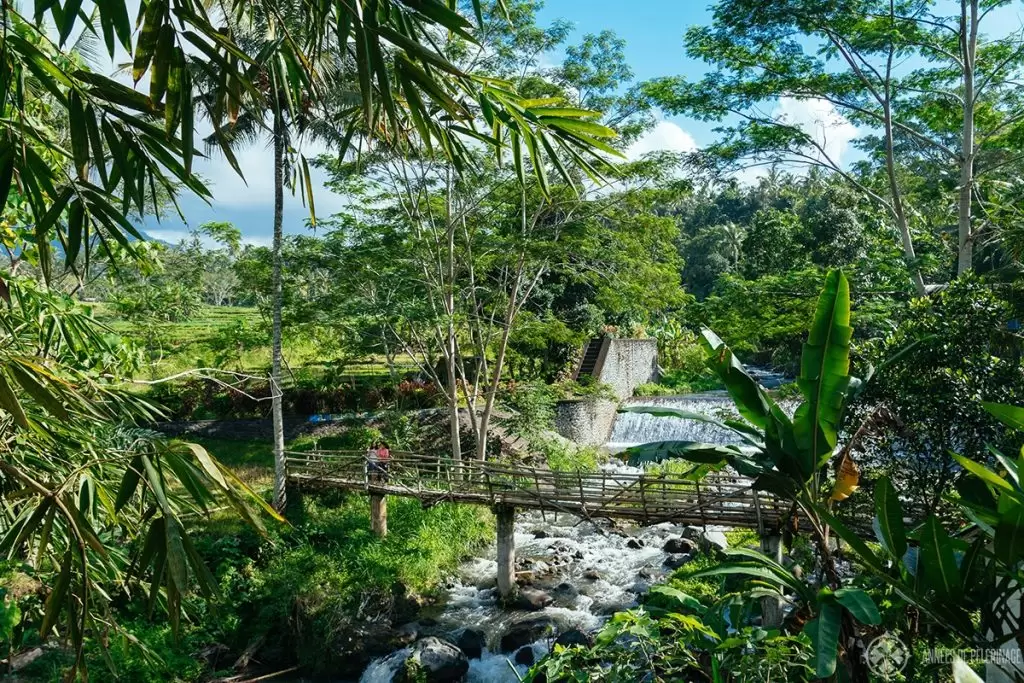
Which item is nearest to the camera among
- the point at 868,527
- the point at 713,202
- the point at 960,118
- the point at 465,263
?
the point at 868,527

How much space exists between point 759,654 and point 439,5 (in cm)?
244

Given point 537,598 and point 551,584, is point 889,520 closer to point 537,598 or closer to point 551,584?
point 537,598

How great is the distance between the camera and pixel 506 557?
10.0 metres

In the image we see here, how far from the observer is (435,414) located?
15508mm

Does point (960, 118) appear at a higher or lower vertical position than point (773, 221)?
higher

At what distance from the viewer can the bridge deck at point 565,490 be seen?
26.1ft

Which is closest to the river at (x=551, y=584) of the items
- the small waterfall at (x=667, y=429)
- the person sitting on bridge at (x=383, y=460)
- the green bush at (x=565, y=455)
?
the green bush at (x=565, y=455)

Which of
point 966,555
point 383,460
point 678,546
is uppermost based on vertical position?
point 966,555

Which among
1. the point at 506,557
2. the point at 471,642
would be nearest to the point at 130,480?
the point at 471,642

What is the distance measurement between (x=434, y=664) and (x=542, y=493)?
245 cm

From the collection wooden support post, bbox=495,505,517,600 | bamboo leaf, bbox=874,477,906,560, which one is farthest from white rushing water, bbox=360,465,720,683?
bamboo leaf, bbox=874,477,906,560

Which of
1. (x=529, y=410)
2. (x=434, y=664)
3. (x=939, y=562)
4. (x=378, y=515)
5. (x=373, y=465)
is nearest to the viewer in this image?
(x=939, y=562)

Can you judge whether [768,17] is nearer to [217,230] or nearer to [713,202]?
[217,230]

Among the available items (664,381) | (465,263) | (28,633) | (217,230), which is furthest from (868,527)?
(664,381)
